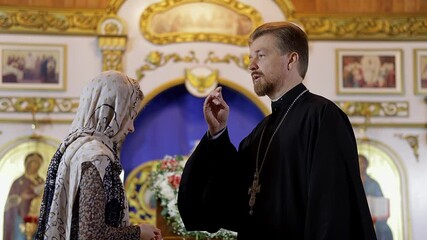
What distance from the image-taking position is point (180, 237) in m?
5.47

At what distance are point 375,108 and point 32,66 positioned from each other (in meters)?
3.94

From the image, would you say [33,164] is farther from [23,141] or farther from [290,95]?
[290,95]

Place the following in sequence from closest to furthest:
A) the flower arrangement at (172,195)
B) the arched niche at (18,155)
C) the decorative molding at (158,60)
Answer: the flower arrangement at (172,195) → the arched niche at (18,155) → the decorative molding at (158,60)

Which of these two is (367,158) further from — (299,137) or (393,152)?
(299,137)

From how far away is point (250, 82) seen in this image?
27.5 ft

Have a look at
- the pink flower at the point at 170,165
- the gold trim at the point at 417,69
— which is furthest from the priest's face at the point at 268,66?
the gold trim at the point at 417,69

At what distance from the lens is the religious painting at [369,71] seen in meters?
8.48

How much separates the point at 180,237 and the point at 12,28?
3.91m

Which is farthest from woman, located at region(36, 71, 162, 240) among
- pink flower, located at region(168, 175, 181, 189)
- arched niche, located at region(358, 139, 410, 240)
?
arched niche, located at region(358, 139, 410, 240)

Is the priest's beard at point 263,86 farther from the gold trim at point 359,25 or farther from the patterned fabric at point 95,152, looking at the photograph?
the gold trim at point 359,25

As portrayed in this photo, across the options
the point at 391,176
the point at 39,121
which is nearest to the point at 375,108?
the point at 391,176

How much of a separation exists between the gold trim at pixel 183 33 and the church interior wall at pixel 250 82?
0.06 meters

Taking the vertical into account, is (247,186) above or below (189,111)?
below

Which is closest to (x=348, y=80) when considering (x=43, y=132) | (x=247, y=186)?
(x=43, y=132)
